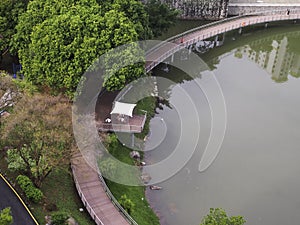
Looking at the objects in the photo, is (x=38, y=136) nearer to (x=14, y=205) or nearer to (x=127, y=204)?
(x=14, y=205)

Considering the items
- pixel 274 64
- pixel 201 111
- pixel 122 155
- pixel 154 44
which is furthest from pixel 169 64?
pixel 122 155

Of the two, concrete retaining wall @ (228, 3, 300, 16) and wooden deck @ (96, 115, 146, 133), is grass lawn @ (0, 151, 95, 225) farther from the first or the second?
concrete retaining wall @ (228, 3, 300, 16)

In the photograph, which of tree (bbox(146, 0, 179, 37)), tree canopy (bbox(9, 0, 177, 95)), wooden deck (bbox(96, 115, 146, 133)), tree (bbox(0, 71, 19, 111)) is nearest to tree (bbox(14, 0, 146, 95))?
tree canopy (bbox(9, 0, 177, 95))

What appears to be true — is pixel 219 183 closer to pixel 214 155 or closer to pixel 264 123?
pixel 214 155

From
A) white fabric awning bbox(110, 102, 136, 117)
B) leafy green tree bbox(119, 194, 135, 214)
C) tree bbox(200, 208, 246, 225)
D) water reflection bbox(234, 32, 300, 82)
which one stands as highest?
water reflection bbox(234, 32, 300, 82)

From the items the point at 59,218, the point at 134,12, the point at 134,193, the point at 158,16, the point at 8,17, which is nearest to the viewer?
the point at 59,218

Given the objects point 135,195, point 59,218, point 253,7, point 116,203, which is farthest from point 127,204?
point 253,7
